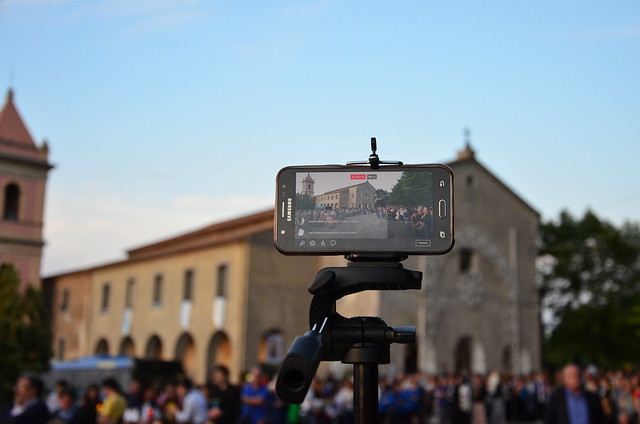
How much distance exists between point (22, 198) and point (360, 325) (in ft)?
153

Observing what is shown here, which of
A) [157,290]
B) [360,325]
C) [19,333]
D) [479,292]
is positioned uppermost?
[157,290]

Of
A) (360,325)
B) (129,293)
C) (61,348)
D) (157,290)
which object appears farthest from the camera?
(61,348)

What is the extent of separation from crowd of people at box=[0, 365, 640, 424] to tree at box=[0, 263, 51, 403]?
10995mm

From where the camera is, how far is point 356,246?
2.95 meters

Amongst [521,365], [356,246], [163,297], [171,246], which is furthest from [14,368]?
[356,246]

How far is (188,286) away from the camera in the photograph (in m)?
38.4

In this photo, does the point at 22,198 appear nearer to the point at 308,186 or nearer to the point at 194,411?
the point at 194,411

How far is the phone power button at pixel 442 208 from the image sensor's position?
2.98 meters

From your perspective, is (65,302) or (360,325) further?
(65,302)

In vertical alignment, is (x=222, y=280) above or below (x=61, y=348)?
above

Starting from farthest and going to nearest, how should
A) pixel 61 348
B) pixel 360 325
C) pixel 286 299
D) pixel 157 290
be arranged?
pixel 61 348
pixel 157 290
pixel 286 299
pixel 360 325

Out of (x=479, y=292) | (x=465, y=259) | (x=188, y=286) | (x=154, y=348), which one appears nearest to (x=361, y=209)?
(x=188, y=286)

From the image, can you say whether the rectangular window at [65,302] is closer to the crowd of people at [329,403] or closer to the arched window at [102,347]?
the arched window at [102,347]

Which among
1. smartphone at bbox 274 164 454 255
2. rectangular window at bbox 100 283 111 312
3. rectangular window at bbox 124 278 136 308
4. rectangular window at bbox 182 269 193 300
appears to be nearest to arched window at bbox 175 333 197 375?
rectangular window at bbox 182 269 193 300
